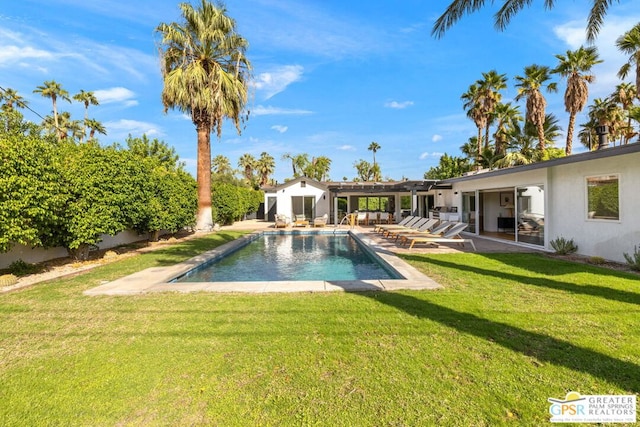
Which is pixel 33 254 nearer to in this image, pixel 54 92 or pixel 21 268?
pixel 21 268

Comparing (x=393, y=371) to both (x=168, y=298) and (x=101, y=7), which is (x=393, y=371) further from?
(x=101, y=7)

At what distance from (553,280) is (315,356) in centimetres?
571

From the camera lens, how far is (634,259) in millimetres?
7555

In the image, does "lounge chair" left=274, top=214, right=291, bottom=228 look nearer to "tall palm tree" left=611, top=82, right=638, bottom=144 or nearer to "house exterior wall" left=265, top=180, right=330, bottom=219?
"house exterior wall" left=265, top=180, right=330, bottom=219

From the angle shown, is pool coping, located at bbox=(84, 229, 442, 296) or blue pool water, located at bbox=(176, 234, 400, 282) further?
blue pool water, located at bbox=(176, 234, 400, 282)

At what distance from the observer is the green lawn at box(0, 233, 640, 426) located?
2.52 m

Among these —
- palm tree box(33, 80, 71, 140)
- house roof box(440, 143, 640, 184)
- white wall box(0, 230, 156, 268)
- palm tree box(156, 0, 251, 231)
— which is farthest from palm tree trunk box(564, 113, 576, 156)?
palm tree box(33, 80, 71, 140)

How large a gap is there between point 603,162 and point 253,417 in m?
10.5

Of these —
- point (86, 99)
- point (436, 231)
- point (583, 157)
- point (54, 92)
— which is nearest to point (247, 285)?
point (436, 231)

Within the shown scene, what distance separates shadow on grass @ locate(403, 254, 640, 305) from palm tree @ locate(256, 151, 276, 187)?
46.5 meters

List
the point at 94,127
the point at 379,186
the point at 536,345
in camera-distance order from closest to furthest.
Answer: the point at 536,345 < the point at 379,186 < the point at 94,127

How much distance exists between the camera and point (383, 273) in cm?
829

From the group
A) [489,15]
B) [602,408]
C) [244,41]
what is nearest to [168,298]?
[602,408]

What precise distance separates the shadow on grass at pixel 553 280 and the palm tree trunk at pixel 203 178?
37.8ft
